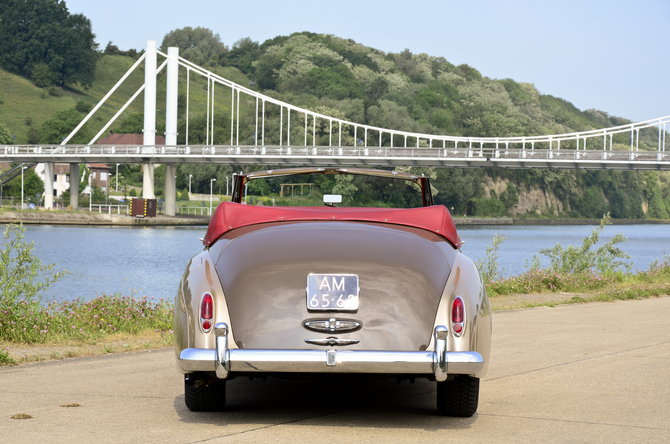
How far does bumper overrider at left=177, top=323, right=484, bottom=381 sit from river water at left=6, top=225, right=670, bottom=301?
8.53 metres

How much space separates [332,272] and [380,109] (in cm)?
8250

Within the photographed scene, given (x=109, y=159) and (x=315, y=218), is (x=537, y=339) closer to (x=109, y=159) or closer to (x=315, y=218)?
(x=315, y=218)

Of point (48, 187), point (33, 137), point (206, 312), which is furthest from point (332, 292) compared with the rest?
point (33, 137)

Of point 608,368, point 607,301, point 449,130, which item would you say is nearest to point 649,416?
point 608,368

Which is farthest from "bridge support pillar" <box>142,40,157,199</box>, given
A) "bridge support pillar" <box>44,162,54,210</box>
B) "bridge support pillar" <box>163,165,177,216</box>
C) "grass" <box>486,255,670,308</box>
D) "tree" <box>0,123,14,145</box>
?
"grass" <box>486,255,670,308</box>

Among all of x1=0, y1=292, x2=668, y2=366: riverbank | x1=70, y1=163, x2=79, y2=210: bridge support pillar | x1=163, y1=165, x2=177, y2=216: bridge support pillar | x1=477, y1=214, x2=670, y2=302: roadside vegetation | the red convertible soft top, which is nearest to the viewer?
the red convertible soft top

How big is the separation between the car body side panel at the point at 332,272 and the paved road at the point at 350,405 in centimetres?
46

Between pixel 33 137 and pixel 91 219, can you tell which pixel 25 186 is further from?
pixel 33 137

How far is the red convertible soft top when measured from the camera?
167 inches

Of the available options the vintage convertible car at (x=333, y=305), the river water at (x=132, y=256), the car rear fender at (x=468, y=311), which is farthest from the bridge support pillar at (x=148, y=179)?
the car rear fender at (x=468, y=311)

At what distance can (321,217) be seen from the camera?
14.0ft

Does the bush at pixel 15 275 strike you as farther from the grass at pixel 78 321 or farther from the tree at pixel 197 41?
the tree at pixel 197 41

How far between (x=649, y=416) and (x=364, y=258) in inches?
69.1

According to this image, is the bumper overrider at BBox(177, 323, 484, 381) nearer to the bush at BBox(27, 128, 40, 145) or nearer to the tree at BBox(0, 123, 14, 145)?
the tree at BBox(0, 123, 14, 145)
